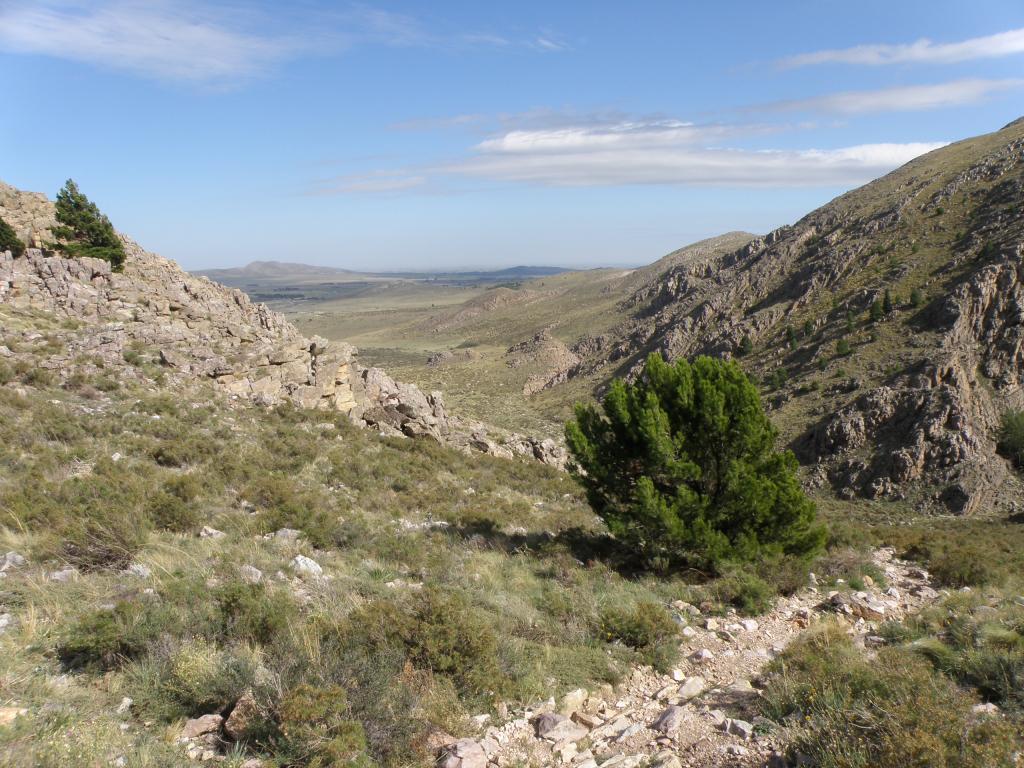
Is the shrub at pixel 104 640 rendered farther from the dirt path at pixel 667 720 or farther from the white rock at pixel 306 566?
the dirt path at pixel 667 720

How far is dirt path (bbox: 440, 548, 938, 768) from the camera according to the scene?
4.77 meters

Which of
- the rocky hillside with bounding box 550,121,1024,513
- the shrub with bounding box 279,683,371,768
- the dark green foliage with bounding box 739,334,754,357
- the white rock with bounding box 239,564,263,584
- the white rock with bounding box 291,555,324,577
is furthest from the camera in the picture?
the dark green foliage with bounding box 739,334,754,357

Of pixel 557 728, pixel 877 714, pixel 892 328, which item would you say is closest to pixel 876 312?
pixel 892 328

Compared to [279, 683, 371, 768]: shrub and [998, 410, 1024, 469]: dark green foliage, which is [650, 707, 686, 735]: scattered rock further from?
[998, 410, 1024, 469]: dark green foliage

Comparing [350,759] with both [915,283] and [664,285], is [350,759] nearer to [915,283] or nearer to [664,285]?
[915,283]

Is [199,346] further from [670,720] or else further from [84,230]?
[670,720]

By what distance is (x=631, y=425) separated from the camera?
1140 centimetres

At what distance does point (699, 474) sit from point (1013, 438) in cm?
2747

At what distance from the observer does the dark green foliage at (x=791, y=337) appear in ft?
147

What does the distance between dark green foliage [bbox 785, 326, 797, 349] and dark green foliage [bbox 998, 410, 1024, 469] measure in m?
16.5

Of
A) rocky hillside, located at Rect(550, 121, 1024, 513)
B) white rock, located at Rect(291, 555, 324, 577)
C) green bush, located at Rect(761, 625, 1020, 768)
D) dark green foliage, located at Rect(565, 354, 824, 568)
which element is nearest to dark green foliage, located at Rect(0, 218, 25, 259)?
white rock, located at Rect(291, 555, 324, 577)

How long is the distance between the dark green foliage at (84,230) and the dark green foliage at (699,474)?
24422 mm

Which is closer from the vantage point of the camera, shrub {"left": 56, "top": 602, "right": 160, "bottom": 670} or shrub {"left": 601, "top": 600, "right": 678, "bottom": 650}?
shrub {"left": 56, "top": 602, "right": 160, "bottom": 670}

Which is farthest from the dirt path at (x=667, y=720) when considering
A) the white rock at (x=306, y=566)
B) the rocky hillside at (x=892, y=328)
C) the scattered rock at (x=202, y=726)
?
the rocky hillside at (x=892, y=328)
